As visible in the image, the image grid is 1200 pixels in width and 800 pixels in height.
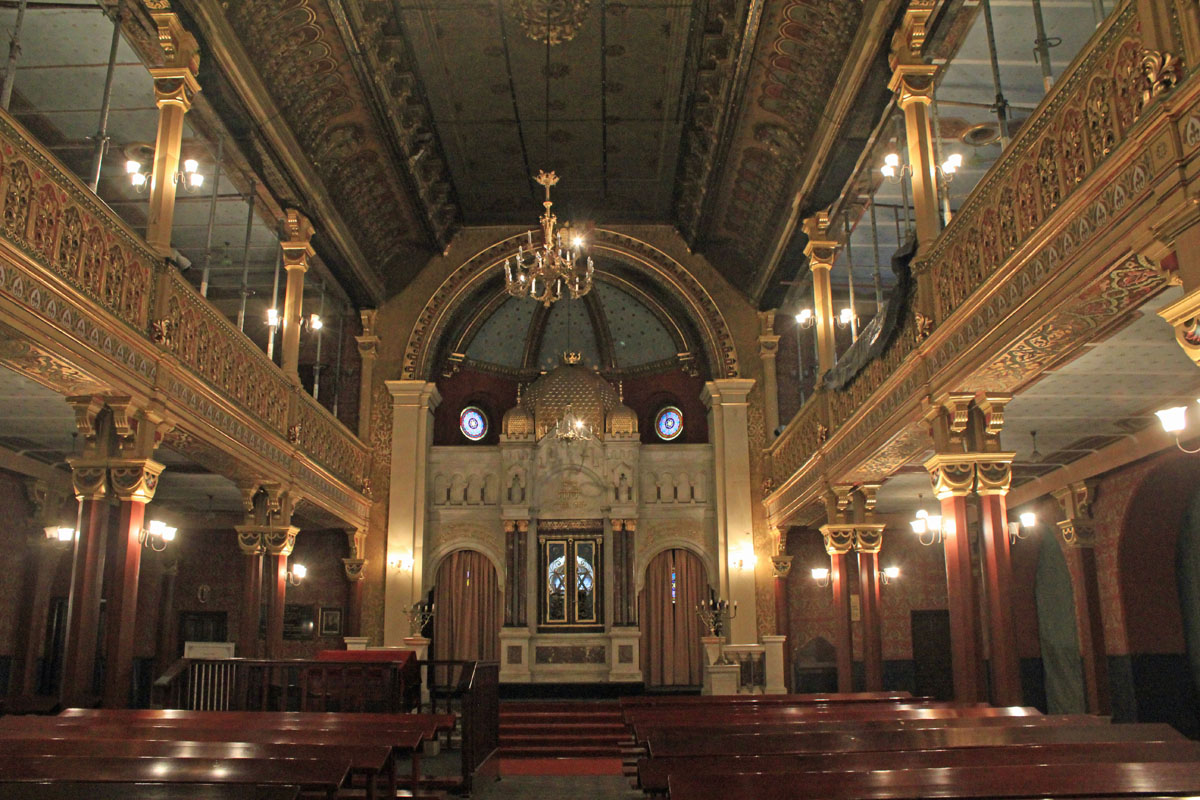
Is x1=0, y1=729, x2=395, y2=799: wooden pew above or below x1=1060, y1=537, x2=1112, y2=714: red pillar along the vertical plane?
below

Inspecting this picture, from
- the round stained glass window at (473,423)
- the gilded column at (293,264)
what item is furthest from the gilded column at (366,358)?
the gilded column at (293,264)

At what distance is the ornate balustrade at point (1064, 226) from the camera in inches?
239

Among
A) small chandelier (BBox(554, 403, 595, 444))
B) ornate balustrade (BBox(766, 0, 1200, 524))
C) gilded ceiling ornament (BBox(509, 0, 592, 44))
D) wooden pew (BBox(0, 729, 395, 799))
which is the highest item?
gilded ceiling ornament (BBox(509, 0, 592, 44))

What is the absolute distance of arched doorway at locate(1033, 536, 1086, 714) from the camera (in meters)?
17.9

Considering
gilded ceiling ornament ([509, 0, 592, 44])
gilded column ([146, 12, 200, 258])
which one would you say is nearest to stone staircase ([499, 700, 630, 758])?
gilded column ([146, 12, 200, 258])

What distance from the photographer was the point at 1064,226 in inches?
296

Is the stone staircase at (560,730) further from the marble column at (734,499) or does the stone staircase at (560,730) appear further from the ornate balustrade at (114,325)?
the ornate balustrade at (114,325)

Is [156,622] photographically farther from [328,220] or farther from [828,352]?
[828,352]

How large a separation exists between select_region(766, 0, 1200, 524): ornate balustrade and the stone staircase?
6988 millimetres

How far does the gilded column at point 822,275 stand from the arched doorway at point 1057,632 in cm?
581

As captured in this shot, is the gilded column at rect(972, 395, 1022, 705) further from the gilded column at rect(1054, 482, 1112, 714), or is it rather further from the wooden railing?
the wooden railing

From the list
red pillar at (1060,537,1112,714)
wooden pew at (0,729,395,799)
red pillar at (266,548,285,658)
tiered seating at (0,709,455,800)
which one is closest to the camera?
tiered seating at (0,709,455,800)

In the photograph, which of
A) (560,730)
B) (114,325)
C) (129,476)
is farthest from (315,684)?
(560,730)

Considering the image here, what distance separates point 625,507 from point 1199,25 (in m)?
16.5
